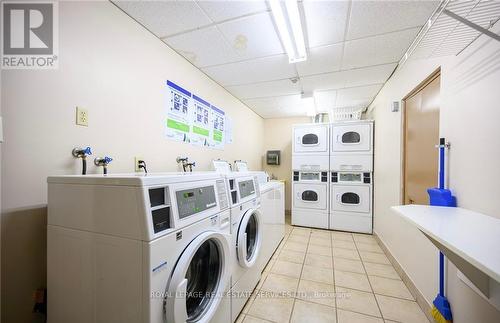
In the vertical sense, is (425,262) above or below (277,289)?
above

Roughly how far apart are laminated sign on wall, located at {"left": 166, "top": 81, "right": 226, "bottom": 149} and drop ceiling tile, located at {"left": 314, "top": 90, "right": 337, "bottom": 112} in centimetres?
167

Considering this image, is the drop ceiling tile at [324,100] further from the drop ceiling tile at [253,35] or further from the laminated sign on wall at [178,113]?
the laminated sign on wall at [178,113]

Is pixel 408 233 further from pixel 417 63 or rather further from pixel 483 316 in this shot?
pixel 417 63

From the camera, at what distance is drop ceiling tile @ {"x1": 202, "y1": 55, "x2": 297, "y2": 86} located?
7.14 feet

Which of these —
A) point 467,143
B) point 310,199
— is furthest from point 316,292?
point 310,199

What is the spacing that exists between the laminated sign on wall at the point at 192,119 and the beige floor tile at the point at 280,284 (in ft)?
5.48

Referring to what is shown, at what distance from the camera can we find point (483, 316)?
3.31 ft

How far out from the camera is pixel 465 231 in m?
0.82

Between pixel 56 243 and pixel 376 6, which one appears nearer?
pixel 56 243

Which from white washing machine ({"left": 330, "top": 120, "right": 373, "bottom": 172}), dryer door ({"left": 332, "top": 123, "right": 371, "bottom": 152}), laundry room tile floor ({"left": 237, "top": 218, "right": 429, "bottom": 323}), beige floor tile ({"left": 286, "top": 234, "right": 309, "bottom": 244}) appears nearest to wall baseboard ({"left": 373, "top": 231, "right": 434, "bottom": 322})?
laundry room tile floor ({"left": 237, "top": 218, "right": 429, "bottom": 323})

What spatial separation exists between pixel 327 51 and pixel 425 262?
2061 mm

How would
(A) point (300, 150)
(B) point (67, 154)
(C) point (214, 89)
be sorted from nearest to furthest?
1. (B) point (67, 154)
2. (C) point (214, 89)
3. (A) point (300, 150)

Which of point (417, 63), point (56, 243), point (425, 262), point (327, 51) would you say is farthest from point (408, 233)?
point (56, 243)

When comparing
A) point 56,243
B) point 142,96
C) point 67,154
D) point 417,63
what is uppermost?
point 417,63
